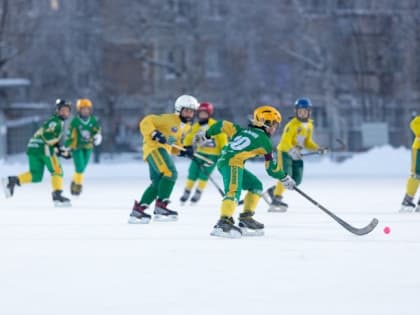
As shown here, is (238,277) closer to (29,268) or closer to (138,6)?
(29,268)

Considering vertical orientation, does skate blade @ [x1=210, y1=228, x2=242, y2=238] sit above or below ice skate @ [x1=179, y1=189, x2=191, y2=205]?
above

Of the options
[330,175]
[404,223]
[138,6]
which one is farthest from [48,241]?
[138,6]

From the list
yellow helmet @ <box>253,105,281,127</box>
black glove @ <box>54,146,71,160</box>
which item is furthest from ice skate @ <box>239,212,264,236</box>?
black glove @ <box>54,146,71,160</box>

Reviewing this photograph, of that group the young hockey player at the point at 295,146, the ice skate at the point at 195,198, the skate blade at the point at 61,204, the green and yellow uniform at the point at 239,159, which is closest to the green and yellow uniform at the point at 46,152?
the skate blade at the point at 61,204

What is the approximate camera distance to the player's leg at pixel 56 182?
1477cm

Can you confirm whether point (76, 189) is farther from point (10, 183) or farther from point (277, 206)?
A: point (277, 206)

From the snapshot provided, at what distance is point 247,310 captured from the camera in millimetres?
6219

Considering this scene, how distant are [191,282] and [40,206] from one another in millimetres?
7773

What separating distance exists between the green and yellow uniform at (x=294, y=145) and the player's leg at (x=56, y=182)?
2.88 metres

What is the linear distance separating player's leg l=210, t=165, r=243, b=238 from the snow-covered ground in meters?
0.14

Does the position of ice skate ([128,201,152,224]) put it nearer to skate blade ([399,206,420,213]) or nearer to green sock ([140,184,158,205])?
green sock ([140,184,158,205])

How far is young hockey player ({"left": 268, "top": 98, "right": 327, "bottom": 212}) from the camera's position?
13.7 m

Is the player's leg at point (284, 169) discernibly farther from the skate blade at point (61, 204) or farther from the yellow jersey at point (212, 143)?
the skate blade at point (61, 204)

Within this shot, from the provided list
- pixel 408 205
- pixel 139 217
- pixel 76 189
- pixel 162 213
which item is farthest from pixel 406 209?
pixel 76 189
